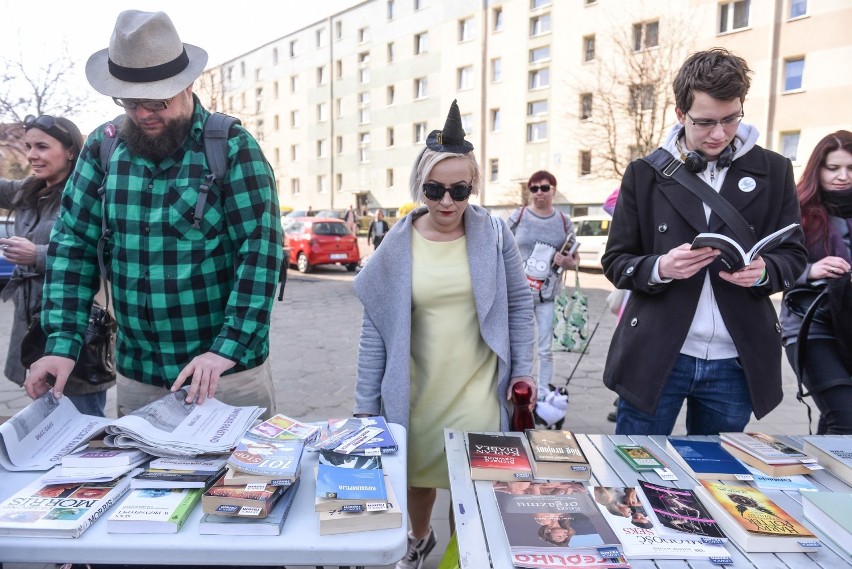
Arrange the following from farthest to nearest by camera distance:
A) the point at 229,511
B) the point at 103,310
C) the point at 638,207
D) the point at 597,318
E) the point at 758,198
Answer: the point at 597,318
the point at 103,310
the point at 638,207
the point at 758,198
the point at 229,511

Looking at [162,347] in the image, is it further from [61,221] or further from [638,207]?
[638,207]

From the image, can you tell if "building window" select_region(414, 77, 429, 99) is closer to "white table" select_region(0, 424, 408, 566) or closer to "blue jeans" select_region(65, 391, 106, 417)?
"blue jeans" select_region(65, 391, 106, 417)

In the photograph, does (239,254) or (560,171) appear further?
(560,171)

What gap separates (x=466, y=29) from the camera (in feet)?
101

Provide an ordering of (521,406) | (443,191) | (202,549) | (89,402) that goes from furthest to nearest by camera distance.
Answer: (89,402) < (521,406) < (443,191) < (202,549)

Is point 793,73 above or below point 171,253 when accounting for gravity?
above

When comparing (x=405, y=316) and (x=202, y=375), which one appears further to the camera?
(x=405, y=316)

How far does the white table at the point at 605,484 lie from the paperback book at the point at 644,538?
0.02 metres

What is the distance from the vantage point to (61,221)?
201 centimetres

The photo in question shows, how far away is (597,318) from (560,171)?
61.2ft

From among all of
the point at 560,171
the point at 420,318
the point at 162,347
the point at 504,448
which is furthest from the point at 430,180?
the point at 560,171

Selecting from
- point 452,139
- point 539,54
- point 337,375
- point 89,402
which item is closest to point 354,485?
point 452,139

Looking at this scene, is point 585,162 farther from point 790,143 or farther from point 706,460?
point 706,460

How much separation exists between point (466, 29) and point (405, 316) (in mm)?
31977
